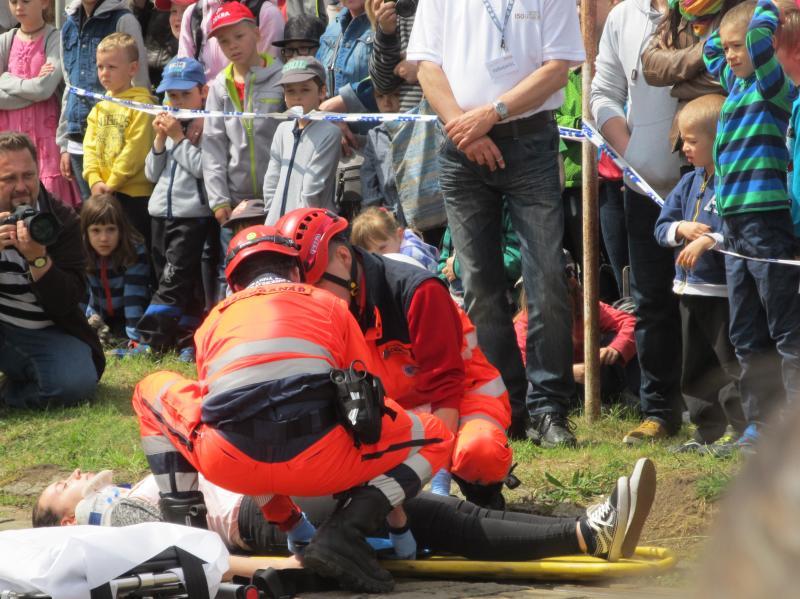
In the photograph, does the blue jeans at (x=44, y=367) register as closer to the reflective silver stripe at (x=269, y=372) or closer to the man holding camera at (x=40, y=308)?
the man holding camera at (x=40, y=308)

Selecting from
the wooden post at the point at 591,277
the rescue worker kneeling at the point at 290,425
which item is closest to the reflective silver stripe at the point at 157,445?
the rescue worker kneeling at the point at 290,425

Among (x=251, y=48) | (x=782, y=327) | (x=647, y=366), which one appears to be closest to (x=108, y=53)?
(x=251, y=48)

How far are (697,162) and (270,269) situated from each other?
7.96ft

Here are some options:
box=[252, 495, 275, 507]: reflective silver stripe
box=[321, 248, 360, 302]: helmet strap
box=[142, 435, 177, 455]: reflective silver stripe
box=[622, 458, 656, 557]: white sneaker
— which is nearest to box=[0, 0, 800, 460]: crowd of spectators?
box=[622, 458, 656, 557]: white sneaker

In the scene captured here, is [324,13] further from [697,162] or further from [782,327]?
[782,327]

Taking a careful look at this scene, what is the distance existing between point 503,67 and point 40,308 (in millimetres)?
3710

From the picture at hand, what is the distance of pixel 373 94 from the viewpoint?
8289 mm

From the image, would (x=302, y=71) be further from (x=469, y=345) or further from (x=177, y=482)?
(x=177, y=482)

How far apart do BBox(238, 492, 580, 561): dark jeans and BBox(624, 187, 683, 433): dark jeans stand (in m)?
2.04

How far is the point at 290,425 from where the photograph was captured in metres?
3.83

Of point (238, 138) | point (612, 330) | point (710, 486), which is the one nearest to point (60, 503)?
point (710, 486)

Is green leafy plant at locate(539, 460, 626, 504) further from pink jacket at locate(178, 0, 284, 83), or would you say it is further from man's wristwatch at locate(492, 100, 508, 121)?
pink jacket at locate(178, 0, 284, 83)

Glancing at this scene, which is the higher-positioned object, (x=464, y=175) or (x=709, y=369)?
(x=464, y=175)

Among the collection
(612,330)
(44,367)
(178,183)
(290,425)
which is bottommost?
(44,367)
